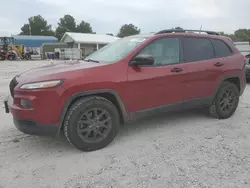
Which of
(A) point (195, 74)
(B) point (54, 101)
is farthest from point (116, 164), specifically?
(A) point (195, 74)

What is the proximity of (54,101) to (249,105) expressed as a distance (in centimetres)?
500

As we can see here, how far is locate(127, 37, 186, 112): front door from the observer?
11.5ft

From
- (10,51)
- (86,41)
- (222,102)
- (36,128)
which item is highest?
(86,41)

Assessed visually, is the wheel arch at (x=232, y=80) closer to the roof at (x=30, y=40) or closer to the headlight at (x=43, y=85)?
the headlight at (x=43, y=85)

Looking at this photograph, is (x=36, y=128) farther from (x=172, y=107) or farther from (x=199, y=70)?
(x=199, y=70)

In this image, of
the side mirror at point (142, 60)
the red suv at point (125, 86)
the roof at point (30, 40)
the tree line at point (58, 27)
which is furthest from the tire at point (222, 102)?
the tree line at point (58, 27)

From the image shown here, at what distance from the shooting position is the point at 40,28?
80500 millimetres

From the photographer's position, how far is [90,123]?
326 centimetres

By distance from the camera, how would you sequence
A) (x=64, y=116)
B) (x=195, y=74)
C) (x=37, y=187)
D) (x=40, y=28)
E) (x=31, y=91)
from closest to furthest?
(x=37, y=187) → (x=31, y=91) → (x=64, y=116) → (x=195, y=74) → (x=40, y=28)

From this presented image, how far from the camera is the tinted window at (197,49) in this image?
412 centimetres

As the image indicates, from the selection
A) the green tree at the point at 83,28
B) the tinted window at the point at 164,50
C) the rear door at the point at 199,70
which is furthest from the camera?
the green tree at the point at 83,28

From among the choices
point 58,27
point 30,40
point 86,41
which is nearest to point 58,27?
point 58,27

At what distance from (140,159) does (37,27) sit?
86214 millimetres

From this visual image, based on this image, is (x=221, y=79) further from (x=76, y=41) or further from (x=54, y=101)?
(x=76, y=41)
